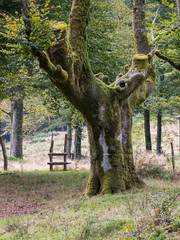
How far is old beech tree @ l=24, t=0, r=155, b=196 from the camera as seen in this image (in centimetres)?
760

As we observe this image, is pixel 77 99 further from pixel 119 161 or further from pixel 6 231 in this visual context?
pixel 6 231

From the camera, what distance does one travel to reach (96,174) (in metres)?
9.19

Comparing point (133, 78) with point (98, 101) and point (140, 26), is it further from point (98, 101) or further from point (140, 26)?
point (140, 26)

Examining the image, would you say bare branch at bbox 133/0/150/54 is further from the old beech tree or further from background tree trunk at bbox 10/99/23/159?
background tree trunk at bbox 10/99/23/159

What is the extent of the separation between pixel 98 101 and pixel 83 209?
11.3 ft

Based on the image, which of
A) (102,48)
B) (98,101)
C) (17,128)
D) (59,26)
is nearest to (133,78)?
(98,101)

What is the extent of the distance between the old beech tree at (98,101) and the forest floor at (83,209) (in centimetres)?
75

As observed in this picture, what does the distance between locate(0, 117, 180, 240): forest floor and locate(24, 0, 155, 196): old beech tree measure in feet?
2.47

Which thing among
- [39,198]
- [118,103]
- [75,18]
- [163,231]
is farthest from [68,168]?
[163,231]

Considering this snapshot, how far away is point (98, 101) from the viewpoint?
348 inches

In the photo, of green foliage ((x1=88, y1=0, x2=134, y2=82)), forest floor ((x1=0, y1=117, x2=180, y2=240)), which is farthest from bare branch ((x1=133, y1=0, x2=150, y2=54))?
forest floor ((x1=0, y1=117, x2=180, y2=240))

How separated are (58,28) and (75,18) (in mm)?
1523

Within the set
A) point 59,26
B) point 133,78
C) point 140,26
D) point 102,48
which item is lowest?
point 133,78

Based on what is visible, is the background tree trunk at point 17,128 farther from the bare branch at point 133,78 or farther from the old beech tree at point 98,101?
the bare branch at point 133,78
